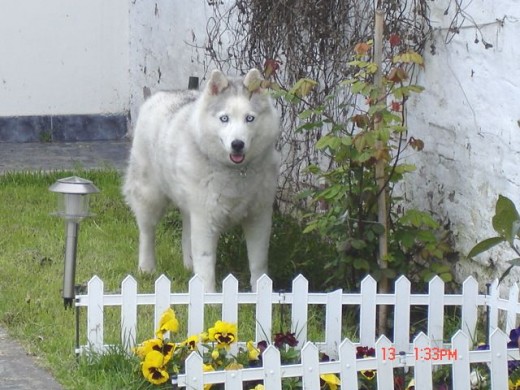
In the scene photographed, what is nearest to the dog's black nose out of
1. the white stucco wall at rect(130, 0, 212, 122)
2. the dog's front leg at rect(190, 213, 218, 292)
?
the dog's front leg at rect(190, 213, 218, 292)

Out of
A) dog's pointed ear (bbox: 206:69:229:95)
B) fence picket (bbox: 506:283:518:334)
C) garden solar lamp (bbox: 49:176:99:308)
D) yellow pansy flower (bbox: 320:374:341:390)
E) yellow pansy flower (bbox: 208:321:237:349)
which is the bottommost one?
yellow pansy flower (bbox: 320:374:341:390)

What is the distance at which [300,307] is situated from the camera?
488 centimetres

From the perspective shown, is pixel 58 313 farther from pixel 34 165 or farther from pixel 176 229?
pixel 34 165

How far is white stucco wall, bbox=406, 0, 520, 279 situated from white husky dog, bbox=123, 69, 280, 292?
854mm

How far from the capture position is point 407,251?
578 cm

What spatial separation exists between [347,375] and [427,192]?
220 cm

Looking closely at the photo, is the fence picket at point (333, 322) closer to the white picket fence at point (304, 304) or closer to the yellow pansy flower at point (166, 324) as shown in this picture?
the white picket fence at point (304, 304)

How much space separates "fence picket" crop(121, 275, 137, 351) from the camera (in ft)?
15.7

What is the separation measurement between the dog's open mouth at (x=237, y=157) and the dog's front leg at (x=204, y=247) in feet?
1.43

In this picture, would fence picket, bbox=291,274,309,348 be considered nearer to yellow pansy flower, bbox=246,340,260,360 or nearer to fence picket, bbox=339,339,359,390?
yellow pansy flower, bbox=246,340,260,360

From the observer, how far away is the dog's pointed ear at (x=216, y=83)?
231 inches

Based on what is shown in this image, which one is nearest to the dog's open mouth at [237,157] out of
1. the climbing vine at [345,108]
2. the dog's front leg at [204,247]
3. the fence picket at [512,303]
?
the climbing vine at [345,108]

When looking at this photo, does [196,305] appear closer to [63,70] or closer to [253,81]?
[253,81]

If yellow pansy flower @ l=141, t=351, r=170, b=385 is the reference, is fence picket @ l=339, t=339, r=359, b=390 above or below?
above
